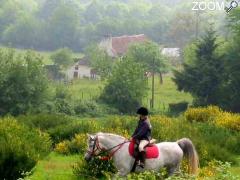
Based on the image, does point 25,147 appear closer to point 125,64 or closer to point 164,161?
point 164,161

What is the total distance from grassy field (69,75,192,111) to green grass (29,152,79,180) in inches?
1533

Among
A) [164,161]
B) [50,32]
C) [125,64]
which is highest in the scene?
[50,32]

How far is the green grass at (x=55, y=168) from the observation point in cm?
1873

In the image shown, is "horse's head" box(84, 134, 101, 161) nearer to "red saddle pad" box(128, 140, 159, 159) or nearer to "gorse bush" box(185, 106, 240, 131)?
"red saddle pad" box(128, 140, 159, 159)

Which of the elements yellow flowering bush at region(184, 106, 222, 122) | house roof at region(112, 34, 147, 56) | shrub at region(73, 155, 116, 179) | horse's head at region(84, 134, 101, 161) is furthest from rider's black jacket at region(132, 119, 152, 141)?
house roof at region(112, 34, 147, 56)

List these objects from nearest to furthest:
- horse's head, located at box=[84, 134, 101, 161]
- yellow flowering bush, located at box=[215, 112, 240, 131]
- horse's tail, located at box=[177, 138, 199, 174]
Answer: horse's head, located at box=[84, 134, 101, 161] < horse's tail, located at box=[177, 138, 199, 174] < yellow flowering bush, located at box=[215, 112, 240, 131]

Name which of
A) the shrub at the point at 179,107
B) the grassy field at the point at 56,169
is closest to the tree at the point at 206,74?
the shrub at the point at 179,107

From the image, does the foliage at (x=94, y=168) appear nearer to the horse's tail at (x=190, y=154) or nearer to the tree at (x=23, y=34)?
the horse's tail at (x=190, y=154)

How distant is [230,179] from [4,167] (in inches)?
408

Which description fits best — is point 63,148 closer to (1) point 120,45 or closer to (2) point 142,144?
(2) point 142,144

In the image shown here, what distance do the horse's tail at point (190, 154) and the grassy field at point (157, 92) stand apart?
152 ft

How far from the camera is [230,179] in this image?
27.5 feet

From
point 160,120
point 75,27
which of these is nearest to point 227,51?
point 160,120

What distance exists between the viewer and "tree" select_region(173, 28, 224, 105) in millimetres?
54500
